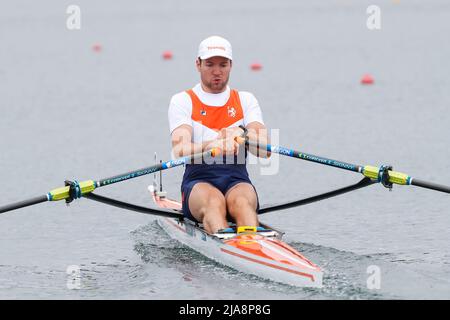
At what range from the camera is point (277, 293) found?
9.53 meters

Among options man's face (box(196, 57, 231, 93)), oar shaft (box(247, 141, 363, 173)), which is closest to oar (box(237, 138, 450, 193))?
oar shaft (box(247, 141, 363, 173))

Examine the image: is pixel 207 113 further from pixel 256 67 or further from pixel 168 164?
pixel 256 67

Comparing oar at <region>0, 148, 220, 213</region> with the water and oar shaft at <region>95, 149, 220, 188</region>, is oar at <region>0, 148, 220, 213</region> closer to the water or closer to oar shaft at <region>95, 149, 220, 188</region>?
oar shaft at <region>95, 149, 220, 188</region>

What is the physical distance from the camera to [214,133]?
11078 mm

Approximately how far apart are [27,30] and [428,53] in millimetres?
22509

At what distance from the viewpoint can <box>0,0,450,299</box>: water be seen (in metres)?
10.5

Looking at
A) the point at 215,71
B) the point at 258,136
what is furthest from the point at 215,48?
the point at 258,136

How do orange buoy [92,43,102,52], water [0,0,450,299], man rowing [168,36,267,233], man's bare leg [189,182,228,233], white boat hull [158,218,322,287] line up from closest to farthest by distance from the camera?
1. white boat hull [158,218,322,287]
2. water [0,0,450,299]
3. man's bare leg [189,182,228,233]
4. man rowing [168,36,267,233]
5. orange buoy [92,43,102,52]

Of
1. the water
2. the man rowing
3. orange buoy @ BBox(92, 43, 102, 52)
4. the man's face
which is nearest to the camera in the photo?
the water

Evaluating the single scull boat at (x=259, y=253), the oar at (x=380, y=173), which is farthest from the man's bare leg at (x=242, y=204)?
the oar at (x=380, y=173)

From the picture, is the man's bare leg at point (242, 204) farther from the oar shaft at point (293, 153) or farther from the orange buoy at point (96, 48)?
the orange buoy at point (96, 48)

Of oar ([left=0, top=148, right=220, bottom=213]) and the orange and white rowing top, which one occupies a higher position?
the orange and white rowing top
